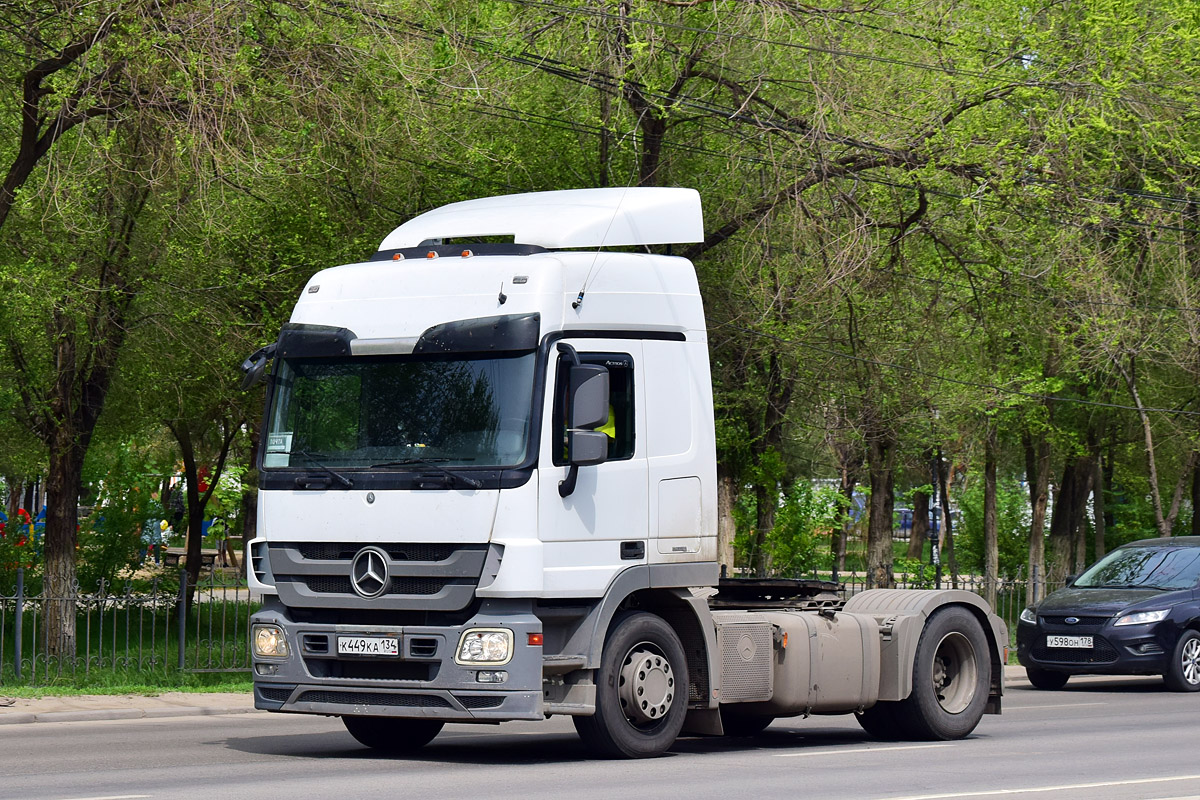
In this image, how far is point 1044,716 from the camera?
15758 mm

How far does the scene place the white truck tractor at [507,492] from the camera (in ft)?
33.6

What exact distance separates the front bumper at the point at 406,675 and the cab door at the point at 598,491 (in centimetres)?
45

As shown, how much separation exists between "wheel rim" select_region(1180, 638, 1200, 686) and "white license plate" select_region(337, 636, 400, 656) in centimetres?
1211

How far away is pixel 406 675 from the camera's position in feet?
34.2

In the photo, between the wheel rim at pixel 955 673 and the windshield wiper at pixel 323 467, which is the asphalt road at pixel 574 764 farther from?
the windshield wiper at pixel 323 467

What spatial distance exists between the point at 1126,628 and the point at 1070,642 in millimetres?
676

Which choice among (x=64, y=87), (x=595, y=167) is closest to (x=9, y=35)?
(x=64, y=87)

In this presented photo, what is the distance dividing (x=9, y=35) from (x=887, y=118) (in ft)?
31.8

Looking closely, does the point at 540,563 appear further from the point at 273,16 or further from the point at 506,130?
the point at 506,130

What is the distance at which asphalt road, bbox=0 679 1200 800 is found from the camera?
30.8 ft

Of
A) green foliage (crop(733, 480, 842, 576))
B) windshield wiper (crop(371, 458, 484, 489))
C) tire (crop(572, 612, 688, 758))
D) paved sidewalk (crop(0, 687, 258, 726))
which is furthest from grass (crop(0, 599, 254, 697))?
green foliage (crop(733, 480, 842, 576))

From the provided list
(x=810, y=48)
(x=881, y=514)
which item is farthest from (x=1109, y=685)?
(x=810, y=48)

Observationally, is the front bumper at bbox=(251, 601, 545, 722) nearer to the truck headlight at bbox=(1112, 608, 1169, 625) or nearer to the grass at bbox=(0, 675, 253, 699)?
the grass at bbox=(0, 675, 253, 699)

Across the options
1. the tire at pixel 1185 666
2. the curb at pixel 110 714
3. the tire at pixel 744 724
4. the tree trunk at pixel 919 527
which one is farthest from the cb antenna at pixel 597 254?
the tree trunk at pixel 919 527
